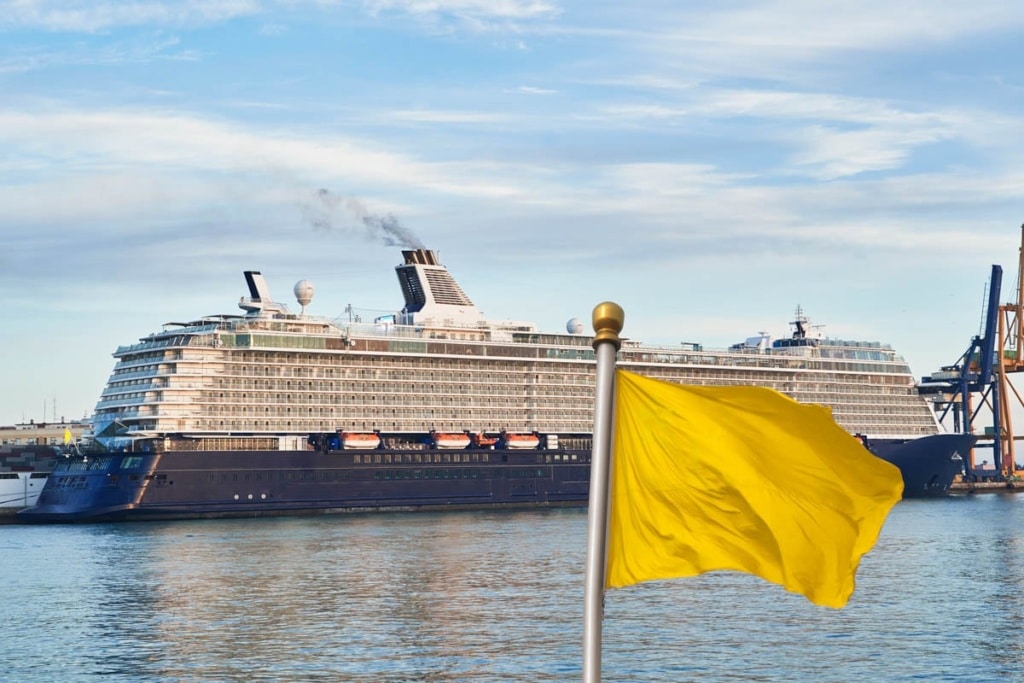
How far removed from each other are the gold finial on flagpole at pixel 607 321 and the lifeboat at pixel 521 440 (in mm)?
80478

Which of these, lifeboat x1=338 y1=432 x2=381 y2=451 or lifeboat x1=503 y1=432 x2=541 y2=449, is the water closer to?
lifeboat x1=338 y1=432 x2=381 y2=451

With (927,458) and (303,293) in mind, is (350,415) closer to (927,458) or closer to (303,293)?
(303,293)

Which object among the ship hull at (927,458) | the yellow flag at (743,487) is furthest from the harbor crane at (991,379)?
the yellow flag at (743,487)

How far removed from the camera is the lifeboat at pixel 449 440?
84562 mm

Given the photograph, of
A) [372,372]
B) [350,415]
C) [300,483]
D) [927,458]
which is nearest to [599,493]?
[300,483]

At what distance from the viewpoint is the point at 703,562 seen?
7930 mm

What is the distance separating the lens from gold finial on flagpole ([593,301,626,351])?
7.33m

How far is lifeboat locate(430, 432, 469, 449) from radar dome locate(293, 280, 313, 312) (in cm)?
1088

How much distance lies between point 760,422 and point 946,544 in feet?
168

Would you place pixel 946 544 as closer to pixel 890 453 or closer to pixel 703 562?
pixel 890 453

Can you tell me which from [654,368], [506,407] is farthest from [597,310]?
[654,368]

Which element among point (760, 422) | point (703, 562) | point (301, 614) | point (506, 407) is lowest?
point (301, 614)

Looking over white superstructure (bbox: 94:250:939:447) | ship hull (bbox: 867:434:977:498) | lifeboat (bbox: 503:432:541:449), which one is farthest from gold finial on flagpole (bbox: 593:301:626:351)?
ship hull (bbox: 867:434:977:498)

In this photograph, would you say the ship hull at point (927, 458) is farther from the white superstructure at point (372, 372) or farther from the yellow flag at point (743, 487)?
the yellow flag at point (743, 487)
